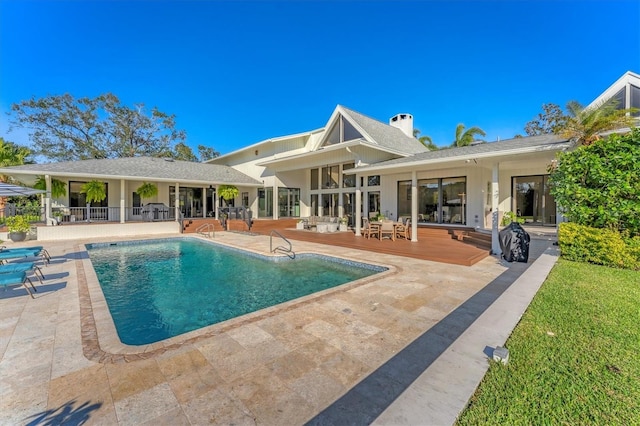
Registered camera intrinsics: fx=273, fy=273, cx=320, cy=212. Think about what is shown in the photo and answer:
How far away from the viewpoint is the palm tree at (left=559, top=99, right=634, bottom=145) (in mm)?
8820

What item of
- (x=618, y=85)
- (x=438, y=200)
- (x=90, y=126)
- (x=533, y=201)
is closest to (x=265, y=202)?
(x=438, y=200)

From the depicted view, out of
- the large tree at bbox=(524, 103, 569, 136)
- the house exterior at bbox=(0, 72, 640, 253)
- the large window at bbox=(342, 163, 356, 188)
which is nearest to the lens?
the house exterior at bbox=(0, 72, 640, 253)

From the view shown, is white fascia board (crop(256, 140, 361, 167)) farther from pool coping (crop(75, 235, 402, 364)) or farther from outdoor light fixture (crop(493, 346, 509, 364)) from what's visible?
outdoor light fixture (crop(493, 346, 509, 364))

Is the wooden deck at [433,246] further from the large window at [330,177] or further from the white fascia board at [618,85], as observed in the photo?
the white fascia board at [618,85]

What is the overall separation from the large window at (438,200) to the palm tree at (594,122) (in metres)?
4.42

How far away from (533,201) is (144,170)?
23548 millimetres

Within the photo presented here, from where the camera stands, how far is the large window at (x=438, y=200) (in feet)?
44.8

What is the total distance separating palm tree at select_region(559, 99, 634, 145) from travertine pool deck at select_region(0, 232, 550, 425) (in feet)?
25.5

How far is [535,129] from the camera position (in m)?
28.9

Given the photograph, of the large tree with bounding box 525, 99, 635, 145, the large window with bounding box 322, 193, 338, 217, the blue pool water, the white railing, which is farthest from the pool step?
the large tree with bounding box 525, 99, 635, 145

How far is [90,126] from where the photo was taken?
3145 cm

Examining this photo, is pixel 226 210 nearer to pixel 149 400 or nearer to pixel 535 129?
pixel 149 400

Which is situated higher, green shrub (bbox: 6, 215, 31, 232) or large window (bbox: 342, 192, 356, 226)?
large window (bbox: 342, 192, 356, 226)

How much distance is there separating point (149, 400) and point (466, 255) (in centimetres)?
898
